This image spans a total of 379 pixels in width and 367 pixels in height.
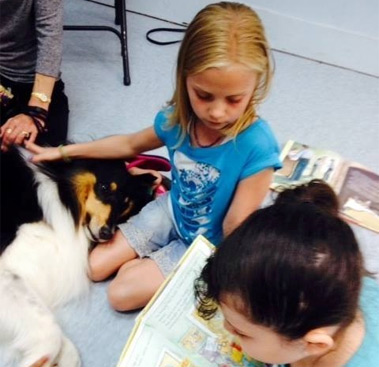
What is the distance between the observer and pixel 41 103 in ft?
5.99

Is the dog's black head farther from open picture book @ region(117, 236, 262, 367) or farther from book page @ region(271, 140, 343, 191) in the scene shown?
book page @ region(271, 140, 343, 191)

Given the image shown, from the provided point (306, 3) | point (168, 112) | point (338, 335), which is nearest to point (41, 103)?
point (168, 112)

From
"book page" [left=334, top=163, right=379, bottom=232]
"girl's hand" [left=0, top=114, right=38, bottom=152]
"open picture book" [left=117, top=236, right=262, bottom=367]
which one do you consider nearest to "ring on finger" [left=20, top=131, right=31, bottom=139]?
"girl's hand" [left=0, top=114, right=38, bottom=152]

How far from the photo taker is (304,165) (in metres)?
2.13

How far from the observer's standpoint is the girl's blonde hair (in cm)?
123

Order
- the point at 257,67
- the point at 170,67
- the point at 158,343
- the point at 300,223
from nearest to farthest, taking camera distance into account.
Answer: the point at 300,223 < the point at 257,67 < the point at 158,343 < the point at 170,67

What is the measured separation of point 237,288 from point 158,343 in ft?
1.54

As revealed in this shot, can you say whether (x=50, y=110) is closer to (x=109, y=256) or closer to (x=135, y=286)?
(x=109, y=256)

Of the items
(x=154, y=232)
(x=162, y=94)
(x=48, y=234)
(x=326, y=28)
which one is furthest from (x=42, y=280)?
(x=326, y=28)

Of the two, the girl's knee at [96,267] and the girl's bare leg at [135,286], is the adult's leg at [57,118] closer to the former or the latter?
the girl's knee at [96,267]

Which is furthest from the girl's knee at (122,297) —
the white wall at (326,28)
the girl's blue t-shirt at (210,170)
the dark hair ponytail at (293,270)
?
the white wall at (326,28)

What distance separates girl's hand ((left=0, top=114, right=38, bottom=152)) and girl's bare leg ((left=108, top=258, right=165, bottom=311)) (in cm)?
50

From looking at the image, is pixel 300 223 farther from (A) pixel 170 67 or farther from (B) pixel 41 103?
(A) pixel 170 67

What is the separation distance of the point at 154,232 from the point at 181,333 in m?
0.36
